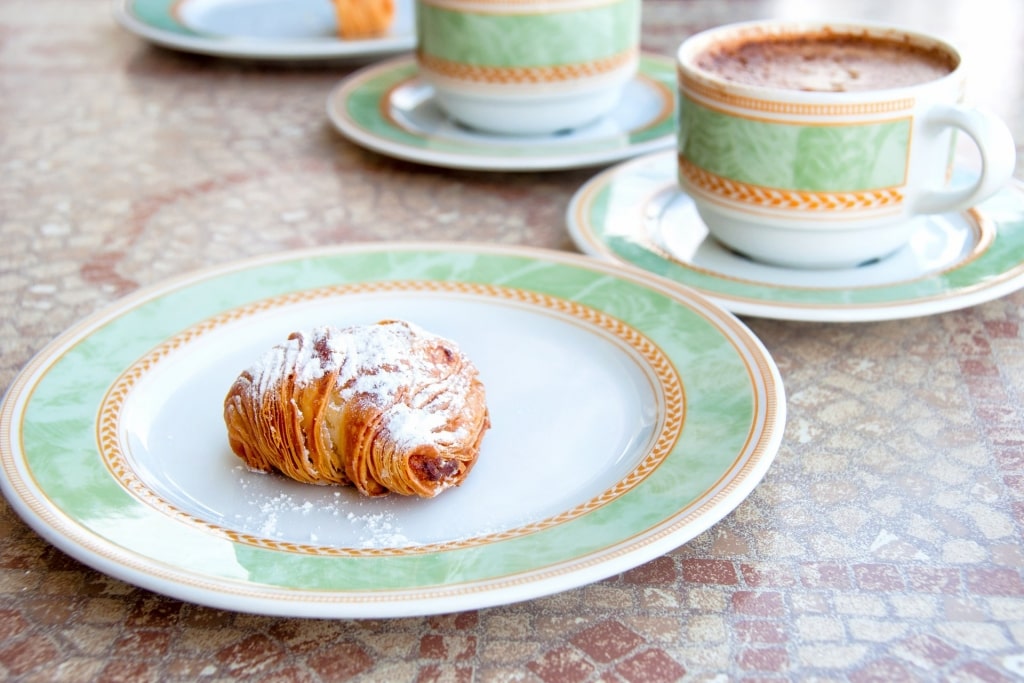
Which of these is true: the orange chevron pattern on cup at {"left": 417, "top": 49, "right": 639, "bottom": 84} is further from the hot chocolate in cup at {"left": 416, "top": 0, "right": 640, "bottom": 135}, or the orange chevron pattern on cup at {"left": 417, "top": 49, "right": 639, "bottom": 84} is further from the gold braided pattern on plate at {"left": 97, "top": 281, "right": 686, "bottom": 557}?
the gold braided pattern on plate at {"left": 97, "top": 281, "right": 686, "bottom": 557}

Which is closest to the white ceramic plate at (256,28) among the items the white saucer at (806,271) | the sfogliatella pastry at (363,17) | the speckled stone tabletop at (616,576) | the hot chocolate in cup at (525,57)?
the sfogliatella pastry at (363,17)

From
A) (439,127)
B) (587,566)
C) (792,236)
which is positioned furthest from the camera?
(439,127)

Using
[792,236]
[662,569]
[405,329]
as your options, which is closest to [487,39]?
[792,236]

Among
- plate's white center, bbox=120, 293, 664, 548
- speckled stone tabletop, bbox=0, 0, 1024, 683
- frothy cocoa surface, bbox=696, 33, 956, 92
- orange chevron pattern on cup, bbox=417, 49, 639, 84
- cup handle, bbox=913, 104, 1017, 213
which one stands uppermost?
frothy cocoa surface, bbox=696, 33, 956, 92

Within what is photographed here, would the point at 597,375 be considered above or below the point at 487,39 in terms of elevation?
below

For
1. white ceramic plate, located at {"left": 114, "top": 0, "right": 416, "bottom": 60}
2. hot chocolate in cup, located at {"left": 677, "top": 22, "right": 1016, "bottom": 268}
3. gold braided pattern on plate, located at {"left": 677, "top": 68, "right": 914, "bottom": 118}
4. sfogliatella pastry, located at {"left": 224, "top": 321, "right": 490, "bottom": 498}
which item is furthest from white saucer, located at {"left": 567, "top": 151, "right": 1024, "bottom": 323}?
white ceramic plate, located at {"left": 114, "top": 0, "right": 416, "bottom": 60}

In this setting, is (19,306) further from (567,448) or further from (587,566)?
(587,566)

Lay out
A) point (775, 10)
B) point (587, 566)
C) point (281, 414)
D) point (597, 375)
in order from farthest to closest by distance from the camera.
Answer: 1. point (775, 10)
2. point (597, 375)
3. point (281, 414)
4. point (587, 566)
